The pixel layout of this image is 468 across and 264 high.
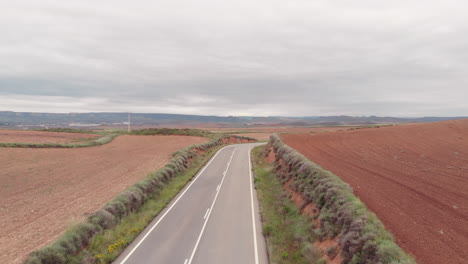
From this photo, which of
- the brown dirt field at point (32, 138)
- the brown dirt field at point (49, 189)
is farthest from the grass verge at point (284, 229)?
the brown dirt field at point (32, 138)

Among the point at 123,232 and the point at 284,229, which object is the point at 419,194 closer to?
the point at 284,229

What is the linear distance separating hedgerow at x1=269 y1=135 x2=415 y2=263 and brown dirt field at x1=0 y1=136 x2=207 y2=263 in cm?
1201

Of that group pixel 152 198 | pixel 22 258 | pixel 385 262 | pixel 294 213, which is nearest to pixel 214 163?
pixel 152 198

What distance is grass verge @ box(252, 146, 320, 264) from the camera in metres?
12.4

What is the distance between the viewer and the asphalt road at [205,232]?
40.2ft

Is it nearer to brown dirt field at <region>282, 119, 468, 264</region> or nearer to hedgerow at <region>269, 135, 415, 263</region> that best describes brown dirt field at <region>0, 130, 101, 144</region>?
brown dirt field at <region>282, 119, 468, 264</region>

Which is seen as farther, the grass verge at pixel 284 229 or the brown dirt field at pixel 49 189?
the brown dirt field at pixel 49 189

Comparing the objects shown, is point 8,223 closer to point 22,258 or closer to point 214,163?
point 22,258

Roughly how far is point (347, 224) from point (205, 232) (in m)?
6.91

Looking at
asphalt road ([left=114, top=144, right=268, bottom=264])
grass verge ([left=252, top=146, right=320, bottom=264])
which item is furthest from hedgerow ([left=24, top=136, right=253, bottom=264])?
grass verge ([left=252, top=146, right=320, bottom=264])

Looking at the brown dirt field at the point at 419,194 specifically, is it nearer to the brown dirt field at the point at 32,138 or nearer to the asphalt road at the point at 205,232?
the asphalt road at the point at 205,232

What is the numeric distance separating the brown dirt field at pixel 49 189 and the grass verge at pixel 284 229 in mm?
9842

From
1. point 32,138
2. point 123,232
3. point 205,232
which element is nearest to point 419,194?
point 205,232

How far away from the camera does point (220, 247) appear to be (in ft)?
43.0
